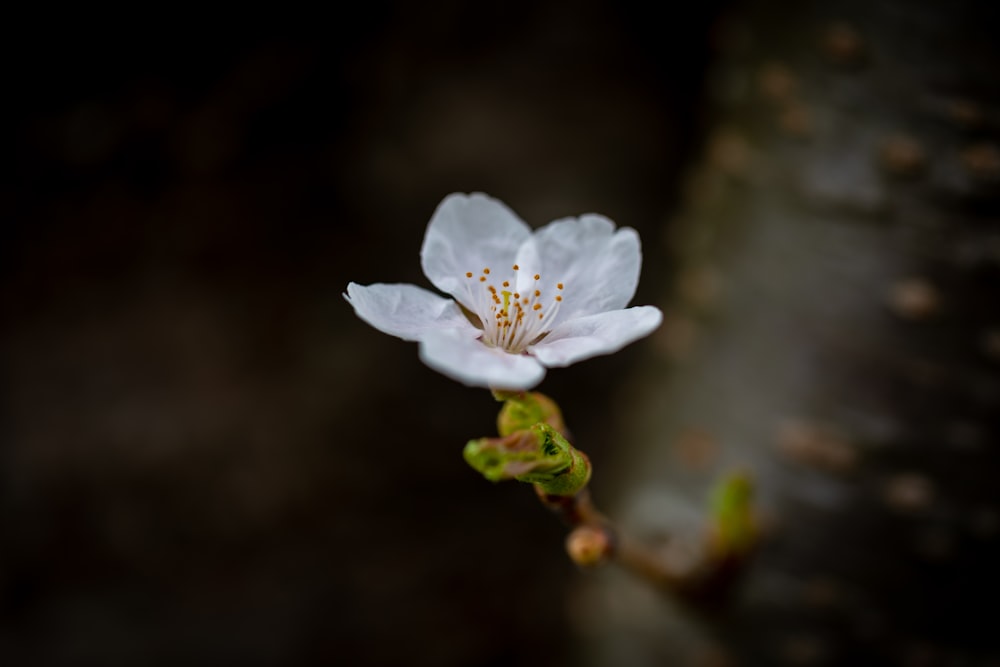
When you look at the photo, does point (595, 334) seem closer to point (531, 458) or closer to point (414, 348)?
point (531, 458)

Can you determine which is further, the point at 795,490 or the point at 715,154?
the point at 715,154

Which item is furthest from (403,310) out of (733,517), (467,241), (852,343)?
(852,343)

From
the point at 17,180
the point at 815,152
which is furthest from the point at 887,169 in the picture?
the point at 17,180

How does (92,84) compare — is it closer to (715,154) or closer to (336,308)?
(336,308)

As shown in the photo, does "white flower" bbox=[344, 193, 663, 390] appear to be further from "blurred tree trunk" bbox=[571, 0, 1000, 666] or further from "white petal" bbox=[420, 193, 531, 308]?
"blurred tree trunk" bbox=[571, 0, 1000, 666]

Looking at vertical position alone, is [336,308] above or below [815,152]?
below

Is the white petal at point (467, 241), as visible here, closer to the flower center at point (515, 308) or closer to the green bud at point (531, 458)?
the flower center at point (515, 308)

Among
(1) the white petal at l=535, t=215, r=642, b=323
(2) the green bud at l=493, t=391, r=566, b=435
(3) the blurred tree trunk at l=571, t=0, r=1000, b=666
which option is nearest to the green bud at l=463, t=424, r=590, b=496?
(2) the green bud at l=493, t=391, r=566, b=435
